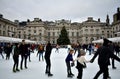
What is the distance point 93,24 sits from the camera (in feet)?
270

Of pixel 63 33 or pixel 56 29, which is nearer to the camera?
pixel 63 33

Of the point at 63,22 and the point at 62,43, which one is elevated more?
the point at 63,22

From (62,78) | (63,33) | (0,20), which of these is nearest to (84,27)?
(63,33)

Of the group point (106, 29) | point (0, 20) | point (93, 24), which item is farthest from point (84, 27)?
point (0, 20)

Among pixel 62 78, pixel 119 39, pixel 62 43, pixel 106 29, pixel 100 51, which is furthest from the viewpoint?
pixel 106 29

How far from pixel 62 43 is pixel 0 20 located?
28464 mm

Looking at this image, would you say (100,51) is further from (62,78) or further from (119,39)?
(119,39)

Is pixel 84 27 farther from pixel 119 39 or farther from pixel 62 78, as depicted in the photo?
pixel 62 78

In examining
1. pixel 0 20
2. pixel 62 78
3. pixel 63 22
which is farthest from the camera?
pixel 63 22

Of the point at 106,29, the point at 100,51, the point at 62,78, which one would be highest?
the point at 106,29

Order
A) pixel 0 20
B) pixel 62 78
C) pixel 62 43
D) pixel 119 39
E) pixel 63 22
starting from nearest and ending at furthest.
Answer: pixel 62 78, pixel 119 39, pixel 0 20, pixel 62 43, pixel 63 22

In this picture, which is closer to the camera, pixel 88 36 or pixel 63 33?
pixel 63 33

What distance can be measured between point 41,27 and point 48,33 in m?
7.50

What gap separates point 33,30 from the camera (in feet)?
278
